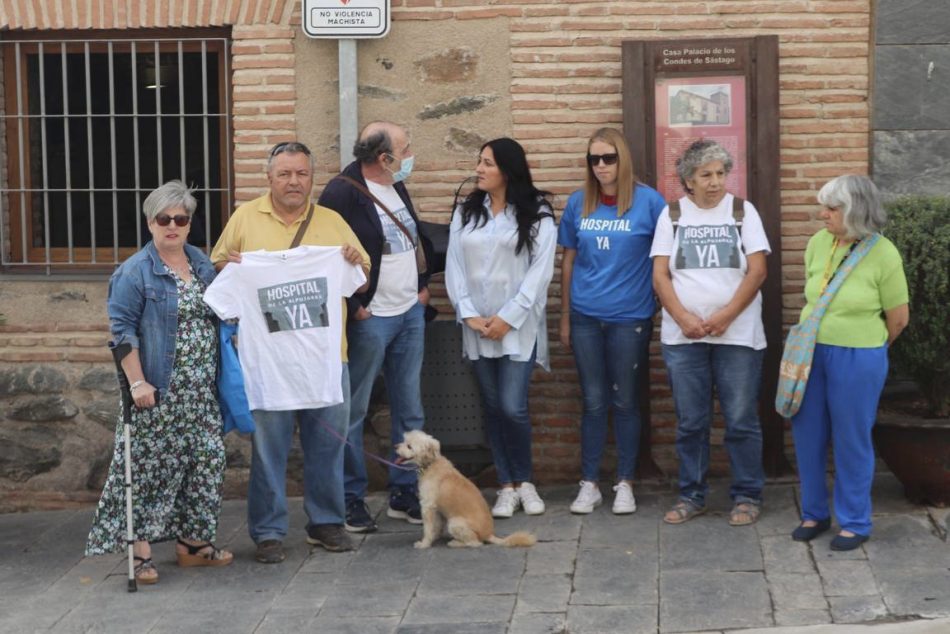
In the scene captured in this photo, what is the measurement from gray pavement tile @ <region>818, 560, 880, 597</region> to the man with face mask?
209 cm

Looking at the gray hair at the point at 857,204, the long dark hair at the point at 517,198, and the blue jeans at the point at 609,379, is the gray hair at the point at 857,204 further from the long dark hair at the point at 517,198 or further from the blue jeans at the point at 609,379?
the long dark hair at the point at 517,198

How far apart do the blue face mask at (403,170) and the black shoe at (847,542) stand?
2693 mm

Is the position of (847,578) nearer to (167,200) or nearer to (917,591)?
(917,591)

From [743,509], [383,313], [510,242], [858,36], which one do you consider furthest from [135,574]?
[858,36]

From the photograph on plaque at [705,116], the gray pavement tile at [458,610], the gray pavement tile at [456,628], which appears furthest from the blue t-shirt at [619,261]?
the gray pavement tile at [456,628]

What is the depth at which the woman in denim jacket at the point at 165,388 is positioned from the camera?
253 inches

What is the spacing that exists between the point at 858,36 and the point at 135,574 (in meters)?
4.49

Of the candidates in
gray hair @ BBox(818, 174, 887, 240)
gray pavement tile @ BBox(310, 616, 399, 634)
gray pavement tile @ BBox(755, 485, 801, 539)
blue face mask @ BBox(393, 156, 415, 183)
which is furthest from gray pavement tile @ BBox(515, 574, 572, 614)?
blue face mask @ BBox(393, 156, 415, 183)

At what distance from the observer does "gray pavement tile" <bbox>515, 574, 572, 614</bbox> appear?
604 centimetres

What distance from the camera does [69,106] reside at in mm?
8203

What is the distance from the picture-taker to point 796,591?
6.11m

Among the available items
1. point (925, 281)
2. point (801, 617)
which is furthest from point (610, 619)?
point (925, 281)

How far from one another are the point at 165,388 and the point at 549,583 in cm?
186

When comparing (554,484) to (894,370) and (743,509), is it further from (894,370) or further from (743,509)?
(894,370)
